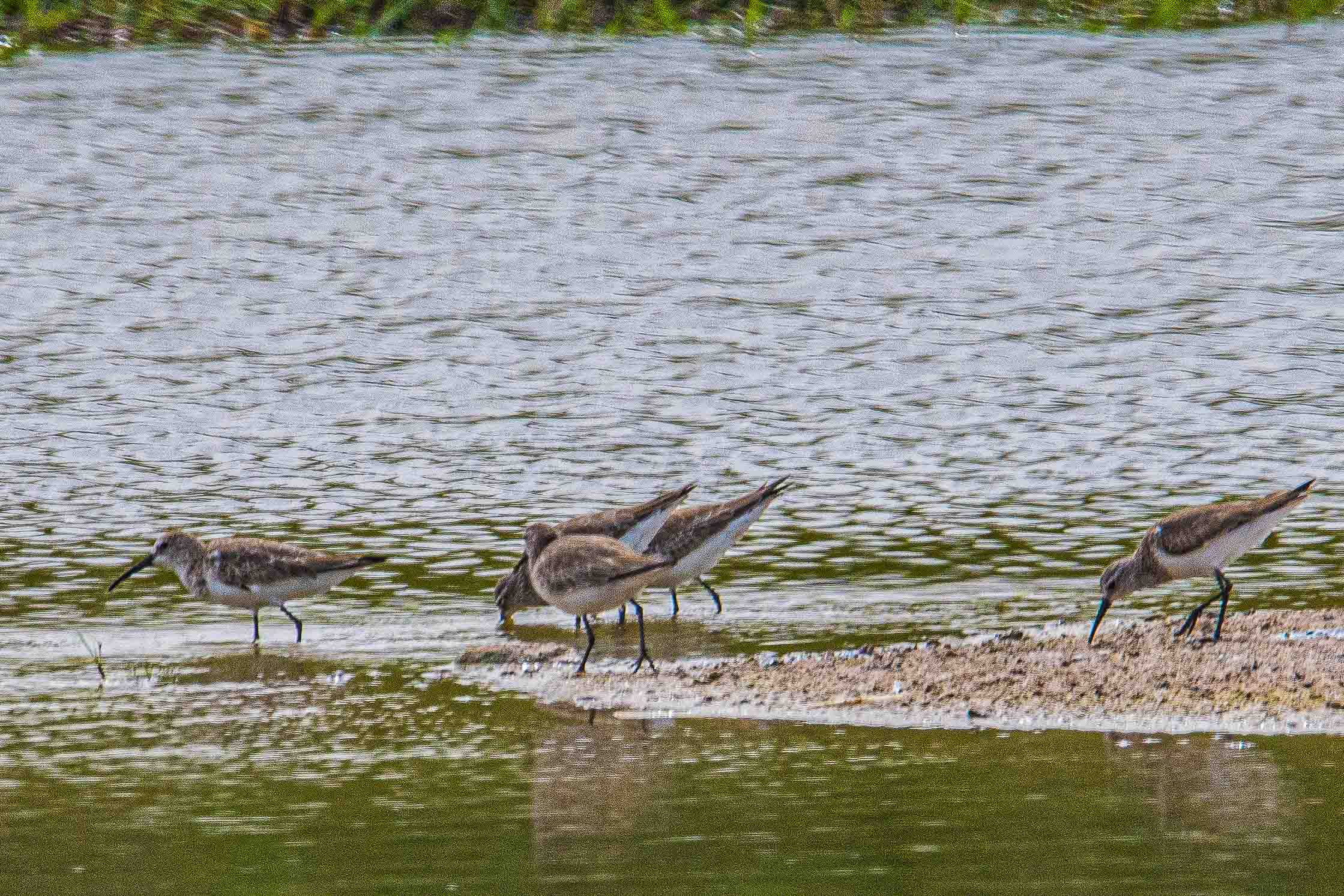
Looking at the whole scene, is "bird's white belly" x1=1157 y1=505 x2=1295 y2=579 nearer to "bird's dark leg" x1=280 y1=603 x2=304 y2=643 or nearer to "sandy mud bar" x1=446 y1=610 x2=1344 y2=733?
"sandy mud bar" x1=446 y1=610 x2=1344 y2=733

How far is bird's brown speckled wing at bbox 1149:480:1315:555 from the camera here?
11.0 meters

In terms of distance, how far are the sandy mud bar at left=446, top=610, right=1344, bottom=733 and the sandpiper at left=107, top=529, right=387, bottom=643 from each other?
1.36 m

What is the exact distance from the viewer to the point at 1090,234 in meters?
22.3

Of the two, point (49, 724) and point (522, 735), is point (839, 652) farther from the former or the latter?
point (49, 724)

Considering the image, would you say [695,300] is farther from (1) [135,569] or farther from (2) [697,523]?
(1) [135,569]

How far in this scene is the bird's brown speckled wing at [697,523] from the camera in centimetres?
1202

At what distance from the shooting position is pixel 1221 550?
11.1m

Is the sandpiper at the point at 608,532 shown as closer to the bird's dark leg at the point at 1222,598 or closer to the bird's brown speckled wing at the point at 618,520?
the bird's brown speckled wing at the point at 618,520

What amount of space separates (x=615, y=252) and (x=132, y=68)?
1144 cm

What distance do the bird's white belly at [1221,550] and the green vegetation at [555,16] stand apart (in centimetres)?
2044

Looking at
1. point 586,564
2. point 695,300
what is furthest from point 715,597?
point 695,300

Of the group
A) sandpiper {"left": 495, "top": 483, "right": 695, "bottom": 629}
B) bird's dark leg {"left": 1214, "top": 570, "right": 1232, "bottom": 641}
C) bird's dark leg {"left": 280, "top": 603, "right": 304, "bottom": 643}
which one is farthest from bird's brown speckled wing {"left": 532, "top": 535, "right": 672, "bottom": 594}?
bird's dark leg {"left": 1214, "top": 570, "right": 1232, "bottom": 641}

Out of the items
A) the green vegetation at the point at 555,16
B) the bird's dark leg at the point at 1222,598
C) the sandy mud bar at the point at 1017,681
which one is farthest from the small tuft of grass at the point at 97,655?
the green vegetation at the point at 555,16

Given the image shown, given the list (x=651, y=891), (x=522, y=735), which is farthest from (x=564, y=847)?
(x=522, y=735)
